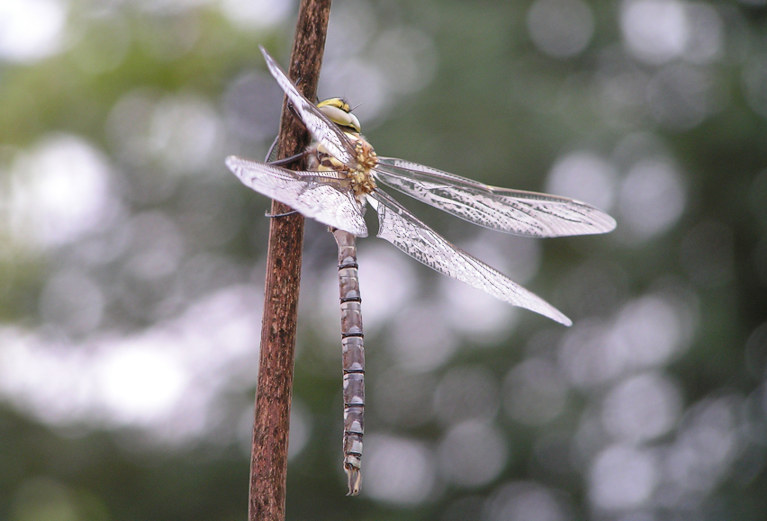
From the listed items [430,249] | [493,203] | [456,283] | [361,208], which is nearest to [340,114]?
[361,208]

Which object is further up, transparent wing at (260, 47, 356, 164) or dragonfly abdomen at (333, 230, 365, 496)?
transparent wing at (260, 47, 356, 164)

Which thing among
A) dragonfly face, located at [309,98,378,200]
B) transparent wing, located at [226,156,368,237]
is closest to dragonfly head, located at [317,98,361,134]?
dragonfly face, located at [309,98,378,200]

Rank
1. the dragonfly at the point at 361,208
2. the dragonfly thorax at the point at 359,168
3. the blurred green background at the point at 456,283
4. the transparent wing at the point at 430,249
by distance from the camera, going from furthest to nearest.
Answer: the blurred green background at the point at 456,283 → the transparent wing at the point at 430,249 → the dragonfly thorax at the point at 359,168 → the dragonfly at the point at 361,208

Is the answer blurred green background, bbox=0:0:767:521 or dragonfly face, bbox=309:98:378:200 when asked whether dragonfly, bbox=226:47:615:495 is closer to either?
dragonfly face, bbox=309:98:378:200

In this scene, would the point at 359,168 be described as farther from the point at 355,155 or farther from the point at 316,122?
the point at 316,122

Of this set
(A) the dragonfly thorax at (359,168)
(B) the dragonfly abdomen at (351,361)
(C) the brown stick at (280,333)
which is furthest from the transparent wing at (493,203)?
(C) the brown stick at (280,333)

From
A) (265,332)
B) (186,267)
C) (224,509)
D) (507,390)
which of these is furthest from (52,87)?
(265,332)

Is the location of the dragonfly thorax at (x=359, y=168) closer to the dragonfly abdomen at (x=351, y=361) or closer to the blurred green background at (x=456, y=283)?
the dragonfly abdomen at (x=351, y=361)

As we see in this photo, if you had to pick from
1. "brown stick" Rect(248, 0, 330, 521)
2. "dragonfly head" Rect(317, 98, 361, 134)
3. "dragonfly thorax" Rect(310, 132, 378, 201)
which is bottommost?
"brown stick" Rect(248, 0, 330, 521)

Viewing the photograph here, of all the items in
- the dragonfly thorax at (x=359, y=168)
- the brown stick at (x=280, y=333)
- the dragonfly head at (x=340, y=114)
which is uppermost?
the dragonfly head at (x=340, y=114)
